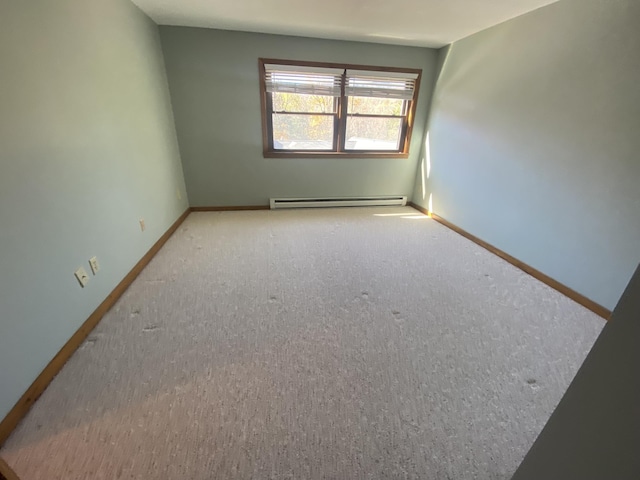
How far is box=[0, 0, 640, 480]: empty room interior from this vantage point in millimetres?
1146

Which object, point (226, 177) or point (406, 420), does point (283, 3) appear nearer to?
point (226, 177)

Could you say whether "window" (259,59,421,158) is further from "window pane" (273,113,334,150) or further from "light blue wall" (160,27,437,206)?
"light blue wall" (160,27,437,206)

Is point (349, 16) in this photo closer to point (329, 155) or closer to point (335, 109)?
point (335, 109)

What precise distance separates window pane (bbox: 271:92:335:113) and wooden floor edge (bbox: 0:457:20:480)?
358 cm

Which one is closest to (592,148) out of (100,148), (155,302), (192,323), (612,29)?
(612,29)

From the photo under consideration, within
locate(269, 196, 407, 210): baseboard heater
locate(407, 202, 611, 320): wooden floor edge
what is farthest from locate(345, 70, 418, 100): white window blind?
locate(407, 202, 611, 320): wooden floor edge

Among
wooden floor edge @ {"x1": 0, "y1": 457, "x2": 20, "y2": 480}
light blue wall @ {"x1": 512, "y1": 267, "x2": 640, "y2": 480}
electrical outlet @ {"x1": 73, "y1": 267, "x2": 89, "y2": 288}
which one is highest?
light blue wall @ {"x1": 512, "y1": 267, "x2": 640, "y2": 480}

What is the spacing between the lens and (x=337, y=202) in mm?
4125

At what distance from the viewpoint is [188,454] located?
1110mm

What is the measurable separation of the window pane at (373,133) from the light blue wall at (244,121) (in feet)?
0.71

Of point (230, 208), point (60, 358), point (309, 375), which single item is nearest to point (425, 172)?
point (230, 208)

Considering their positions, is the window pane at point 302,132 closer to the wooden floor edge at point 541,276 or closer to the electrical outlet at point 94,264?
the wooden floor edge at point 541,276

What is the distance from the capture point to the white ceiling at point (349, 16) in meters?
2.29

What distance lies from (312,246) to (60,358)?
6.67ft
